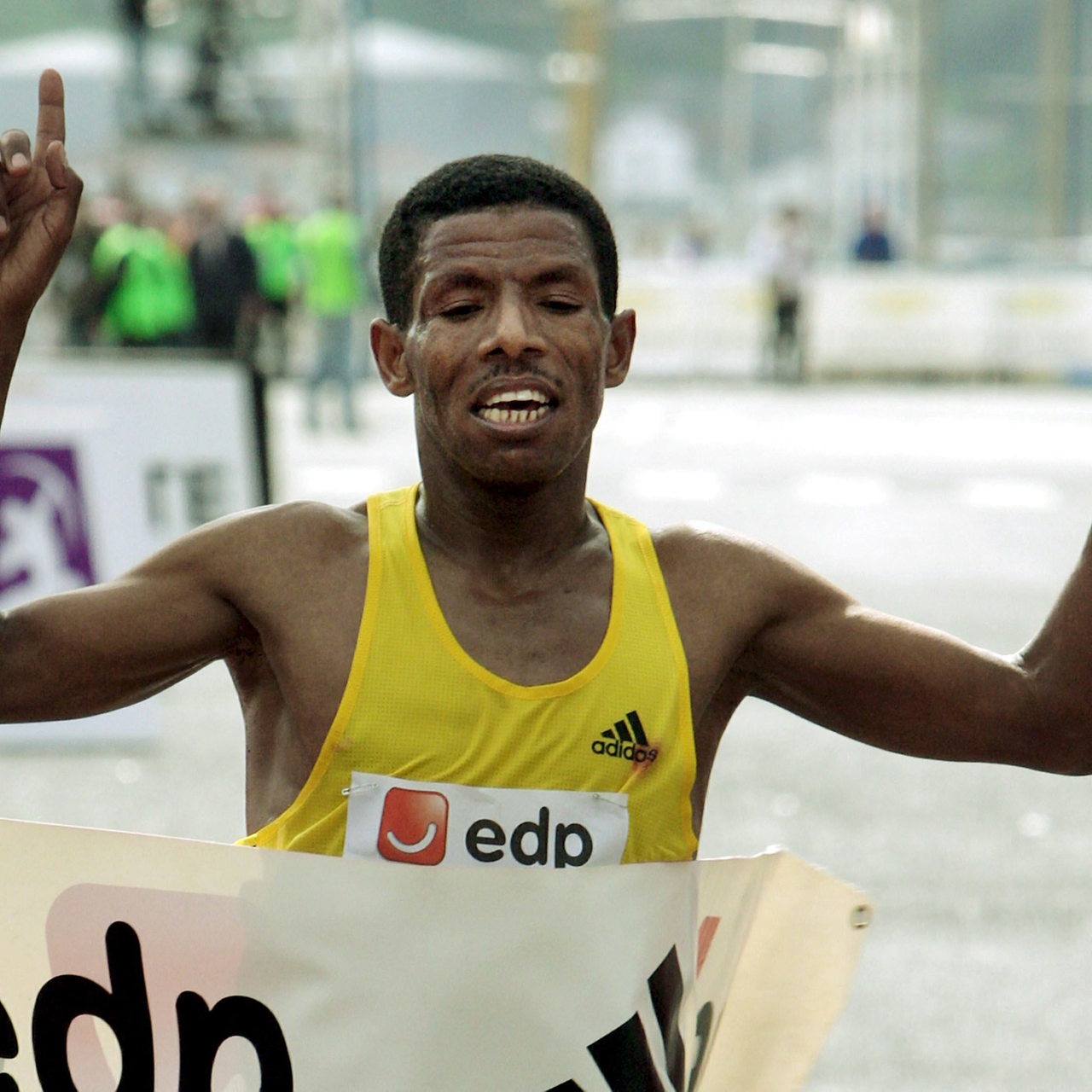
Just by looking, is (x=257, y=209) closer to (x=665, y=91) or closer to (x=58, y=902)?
(x=665, y=91)

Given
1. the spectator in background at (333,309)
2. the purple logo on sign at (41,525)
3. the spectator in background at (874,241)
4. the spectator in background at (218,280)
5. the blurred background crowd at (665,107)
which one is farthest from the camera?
the blurred background crowd at (665,107)

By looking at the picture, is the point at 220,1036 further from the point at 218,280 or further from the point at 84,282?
the point at 84,282

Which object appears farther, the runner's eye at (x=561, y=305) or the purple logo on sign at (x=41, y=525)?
the purple logo on sign at (x=41, y=525)

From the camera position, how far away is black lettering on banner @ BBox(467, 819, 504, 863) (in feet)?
7.67

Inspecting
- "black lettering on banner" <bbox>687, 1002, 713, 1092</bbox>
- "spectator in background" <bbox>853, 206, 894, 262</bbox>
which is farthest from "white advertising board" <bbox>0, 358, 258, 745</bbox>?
"spectator in background" <bbox>853, 206, 894, 262</bbox>

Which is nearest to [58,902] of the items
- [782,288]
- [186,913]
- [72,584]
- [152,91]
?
[186,913]

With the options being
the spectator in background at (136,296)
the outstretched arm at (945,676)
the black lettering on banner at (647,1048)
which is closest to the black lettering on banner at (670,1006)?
the black lettering on banner at (647,1048)

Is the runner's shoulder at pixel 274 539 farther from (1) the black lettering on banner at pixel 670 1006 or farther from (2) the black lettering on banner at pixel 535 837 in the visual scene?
(1) the black lettering on banner at pixel 670 1006

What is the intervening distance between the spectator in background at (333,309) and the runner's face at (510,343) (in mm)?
16016

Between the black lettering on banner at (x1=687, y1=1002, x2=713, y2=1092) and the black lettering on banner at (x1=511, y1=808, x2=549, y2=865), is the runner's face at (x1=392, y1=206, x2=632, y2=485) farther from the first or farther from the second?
the black lettering on banner at (x1=687, y1=1002, x2=713, y2=1092)

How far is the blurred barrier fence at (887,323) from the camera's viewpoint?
23.1m

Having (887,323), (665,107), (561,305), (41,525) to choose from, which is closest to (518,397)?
(561,305)

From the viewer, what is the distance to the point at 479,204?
2447mm

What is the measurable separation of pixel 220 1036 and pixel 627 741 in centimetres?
55
